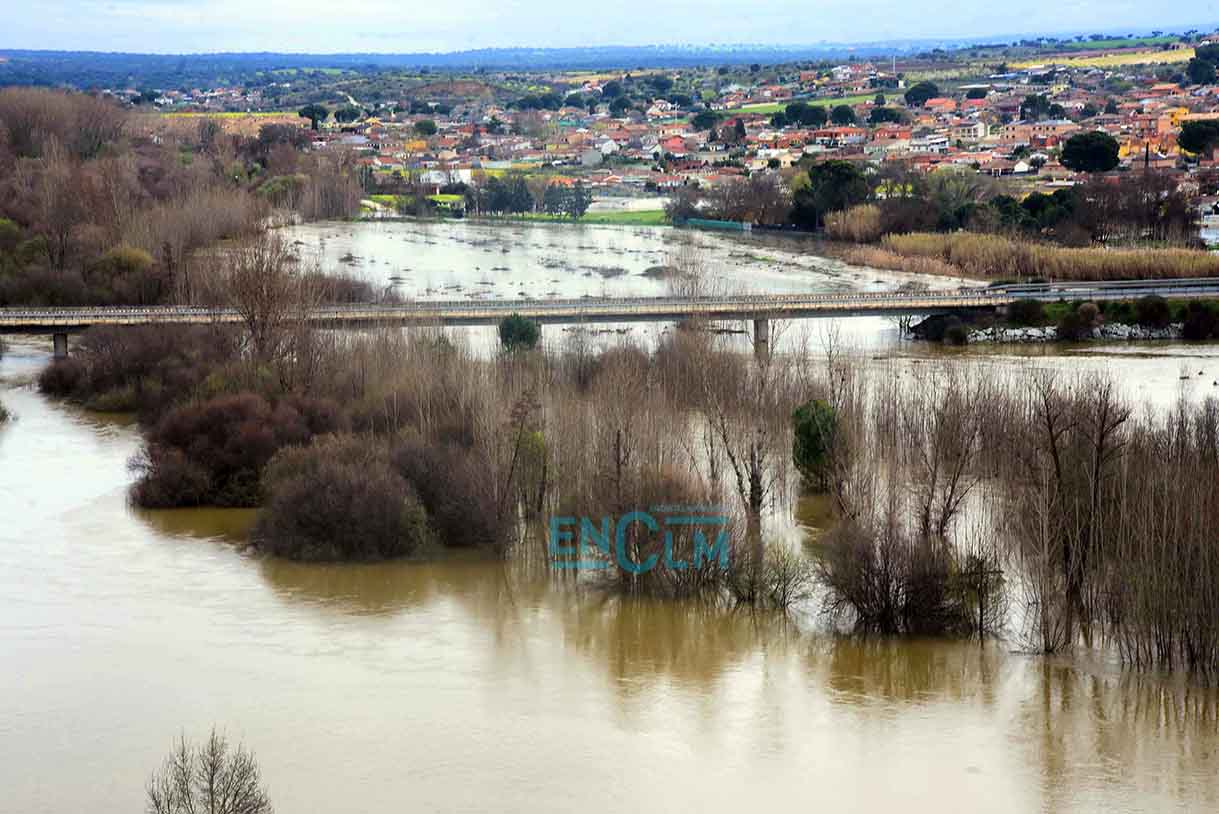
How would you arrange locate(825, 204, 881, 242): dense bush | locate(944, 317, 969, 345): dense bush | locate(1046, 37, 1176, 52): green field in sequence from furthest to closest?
locate(1046, 37, 1176, 52): green field
locate(825, 204, 881, 242): dense bush
locate(944, 317, 969, 345): dense bush

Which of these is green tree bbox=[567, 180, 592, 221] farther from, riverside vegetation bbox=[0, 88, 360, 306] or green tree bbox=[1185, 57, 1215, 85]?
green tree bbox=[1185, 57, 1215, 85]

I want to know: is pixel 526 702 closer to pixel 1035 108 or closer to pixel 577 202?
pixel 577 202

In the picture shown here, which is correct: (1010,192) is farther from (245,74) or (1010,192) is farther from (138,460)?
(245,74)

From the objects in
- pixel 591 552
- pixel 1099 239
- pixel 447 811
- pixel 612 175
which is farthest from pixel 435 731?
pixel 612 175

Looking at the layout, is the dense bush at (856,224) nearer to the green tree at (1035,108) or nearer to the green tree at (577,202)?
the green tree at (577,202)

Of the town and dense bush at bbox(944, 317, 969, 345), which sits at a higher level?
the town

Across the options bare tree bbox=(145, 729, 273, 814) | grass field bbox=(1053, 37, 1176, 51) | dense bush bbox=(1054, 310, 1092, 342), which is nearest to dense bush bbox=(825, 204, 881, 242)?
dense bush bbox=(1054, 310, 1092, 342)

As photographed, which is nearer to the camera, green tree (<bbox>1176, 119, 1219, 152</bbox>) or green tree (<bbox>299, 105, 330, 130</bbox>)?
green tree (<bbox>1176, 119, 1219, 152</bbox>)
